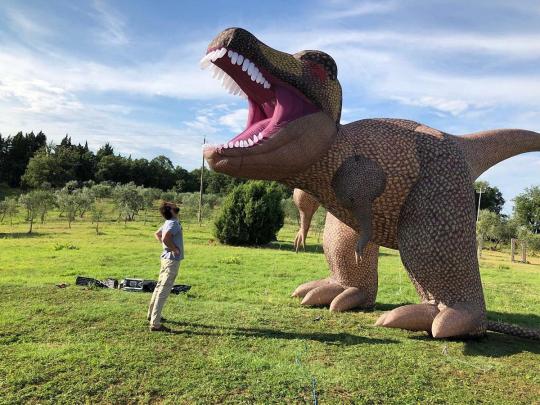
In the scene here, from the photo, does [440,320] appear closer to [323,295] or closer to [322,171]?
[322,171]

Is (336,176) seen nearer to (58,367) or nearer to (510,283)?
(58,367)

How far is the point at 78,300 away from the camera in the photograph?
5684 mm

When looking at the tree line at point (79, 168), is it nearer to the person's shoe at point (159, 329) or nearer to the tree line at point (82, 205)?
the tree line at point (82, 205)

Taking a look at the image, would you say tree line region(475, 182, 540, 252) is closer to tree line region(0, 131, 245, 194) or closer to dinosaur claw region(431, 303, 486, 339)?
dinosaur claw region(431, 303, 486, 339)

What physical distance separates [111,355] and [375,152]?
294cm

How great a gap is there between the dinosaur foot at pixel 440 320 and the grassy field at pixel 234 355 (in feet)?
0.56

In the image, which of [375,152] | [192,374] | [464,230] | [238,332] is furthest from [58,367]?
[464,230]

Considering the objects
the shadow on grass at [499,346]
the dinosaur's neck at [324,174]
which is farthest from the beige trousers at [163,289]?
the shadow on grass at [499,346]

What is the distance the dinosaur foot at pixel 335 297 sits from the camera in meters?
5.69

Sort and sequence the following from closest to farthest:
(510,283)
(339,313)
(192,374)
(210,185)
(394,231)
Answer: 1. (192,374)
2. (394,231)
3. (339,313)
4. (510,283)
5. (210,185)

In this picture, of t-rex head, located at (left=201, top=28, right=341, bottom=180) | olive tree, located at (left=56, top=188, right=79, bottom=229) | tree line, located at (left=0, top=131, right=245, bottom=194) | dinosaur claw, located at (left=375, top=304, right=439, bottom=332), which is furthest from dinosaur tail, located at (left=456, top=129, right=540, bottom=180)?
tree line, located at (left=0, top=131, right=245, bottom=194)

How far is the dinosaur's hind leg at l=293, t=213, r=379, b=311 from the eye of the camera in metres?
5.75

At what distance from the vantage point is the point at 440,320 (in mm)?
4207

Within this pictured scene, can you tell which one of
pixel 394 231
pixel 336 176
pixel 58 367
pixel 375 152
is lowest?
pixel 58 367
